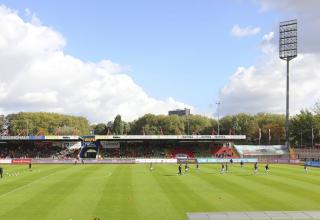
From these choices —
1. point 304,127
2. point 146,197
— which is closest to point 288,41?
point 304,127

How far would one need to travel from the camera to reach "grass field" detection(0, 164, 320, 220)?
108ft

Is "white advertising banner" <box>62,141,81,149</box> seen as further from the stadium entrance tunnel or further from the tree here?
the tree

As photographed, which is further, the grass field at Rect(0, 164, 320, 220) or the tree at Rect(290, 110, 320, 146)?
the tree at Rect(290, 110, 320, 146)

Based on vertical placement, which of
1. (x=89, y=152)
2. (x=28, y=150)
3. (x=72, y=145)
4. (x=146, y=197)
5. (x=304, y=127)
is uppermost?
(x=304, y=127)

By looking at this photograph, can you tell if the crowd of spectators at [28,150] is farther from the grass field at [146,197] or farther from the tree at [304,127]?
the tree at [304,127]

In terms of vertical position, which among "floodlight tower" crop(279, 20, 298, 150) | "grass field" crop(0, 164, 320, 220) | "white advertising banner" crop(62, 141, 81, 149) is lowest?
"grass field" crop(0, 164, 320, 220)

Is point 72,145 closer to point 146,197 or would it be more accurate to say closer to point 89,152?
point 89,152

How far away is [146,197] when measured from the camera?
40156mm

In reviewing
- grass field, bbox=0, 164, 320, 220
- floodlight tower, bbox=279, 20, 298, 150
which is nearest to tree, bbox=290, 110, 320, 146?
floodlight tower, bbox=279, 20, 298, 150

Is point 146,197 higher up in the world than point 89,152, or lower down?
lower down

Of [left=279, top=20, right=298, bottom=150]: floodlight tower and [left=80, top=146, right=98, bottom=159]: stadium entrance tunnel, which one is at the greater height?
[left=279, top=20, right=298, bottom=150]: floodlight tower

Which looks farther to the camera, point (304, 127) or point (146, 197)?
point (304, 127)

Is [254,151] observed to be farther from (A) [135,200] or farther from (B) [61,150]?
(A) [135,200]

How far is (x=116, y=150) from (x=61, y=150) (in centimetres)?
1480
